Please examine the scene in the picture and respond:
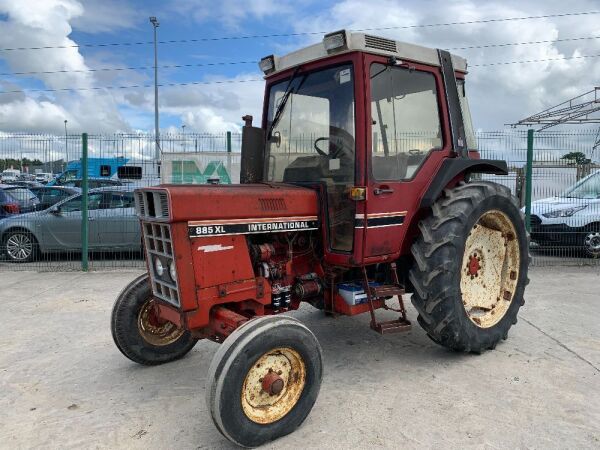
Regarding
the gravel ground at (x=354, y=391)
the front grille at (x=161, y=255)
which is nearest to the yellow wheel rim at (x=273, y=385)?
the gravel ground at (x=354, y=391)

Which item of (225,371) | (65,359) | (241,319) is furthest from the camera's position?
(65,359)

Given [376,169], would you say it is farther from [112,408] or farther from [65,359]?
[65,359]

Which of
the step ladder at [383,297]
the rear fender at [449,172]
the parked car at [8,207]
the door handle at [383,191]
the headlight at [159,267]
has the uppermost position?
the rear fender at [449,172]

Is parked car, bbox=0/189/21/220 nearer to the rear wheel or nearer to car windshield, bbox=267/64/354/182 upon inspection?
the rear wheel

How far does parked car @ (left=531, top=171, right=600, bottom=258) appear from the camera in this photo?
8.62 meters

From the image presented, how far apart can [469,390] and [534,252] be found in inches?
259

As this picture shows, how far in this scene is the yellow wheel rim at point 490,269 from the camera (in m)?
4.38

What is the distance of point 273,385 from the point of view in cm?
297

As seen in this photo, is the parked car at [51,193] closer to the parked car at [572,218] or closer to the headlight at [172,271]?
the headlight at [172,271]

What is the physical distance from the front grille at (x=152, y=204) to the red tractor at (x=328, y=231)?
2 cm

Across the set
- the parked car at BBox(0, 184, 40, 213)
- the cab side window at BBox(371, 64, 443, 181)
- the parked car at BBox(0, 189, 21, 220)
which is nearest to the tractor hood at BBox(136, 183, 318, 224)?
the cab side window at BBox(371, 64, 443, 181)

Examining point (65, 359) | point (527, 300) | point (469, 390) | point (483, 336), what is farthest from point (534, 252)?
point (65, 359)

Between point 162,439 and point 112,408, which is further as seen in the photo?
point 112,408

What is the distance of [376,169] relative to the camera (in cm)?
378
